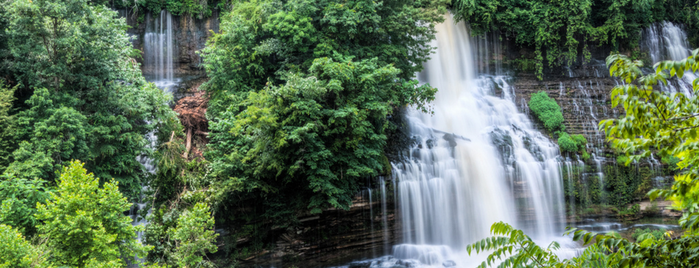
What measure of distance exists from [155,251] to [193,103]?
9120 mm

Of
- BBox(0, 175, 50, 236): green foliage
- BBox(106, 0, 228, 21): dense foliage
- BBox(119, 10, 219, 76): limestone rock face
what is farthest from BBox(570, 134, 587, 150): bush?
BBox(0, 175, 50, 236): green foliage

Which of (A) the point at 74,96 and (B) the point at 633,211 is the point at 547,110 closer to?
(B) the point at 633,211

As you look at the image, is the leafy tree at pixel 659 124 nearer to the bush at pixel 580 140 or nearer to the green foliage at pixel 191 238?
the green foliage at pixel 191 238

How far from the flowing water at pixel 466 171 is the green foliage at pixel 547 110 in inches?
36.1

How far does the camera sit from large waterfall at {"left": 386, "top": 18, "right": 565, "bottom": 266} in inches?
752

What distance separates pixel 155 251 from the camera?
13.9 meters

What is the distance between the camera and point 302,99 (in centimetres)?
1512

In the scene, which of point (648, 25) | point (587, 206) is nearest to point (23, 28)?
point (587, 206)

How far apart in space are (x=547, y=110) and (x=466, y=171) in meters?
8.21

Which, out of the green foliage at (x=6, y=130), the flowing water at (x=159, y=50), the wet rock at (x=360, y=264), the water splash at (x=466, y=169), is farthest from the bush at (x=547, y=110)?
the green foliage at (x=6, y=130)

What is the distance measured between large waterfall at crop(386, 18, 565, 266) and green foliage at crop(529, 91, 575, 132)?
903mm

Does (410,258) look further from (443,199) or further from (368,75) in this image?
(368,75)

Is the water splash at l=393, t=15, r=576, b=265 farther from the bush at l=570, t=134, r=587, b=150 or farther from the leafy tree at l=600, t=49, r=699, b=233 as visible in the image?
the leafy tree at l=600, t=49, r=699, b=233

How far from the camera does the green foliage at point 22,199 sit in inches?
468
